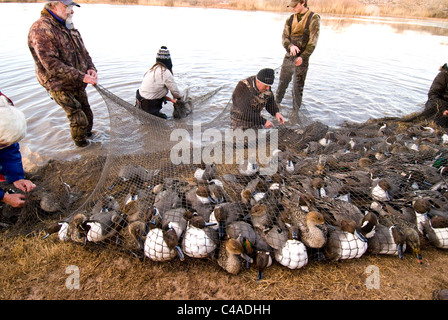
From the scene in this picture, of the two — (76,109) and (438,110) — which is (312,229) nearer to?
(76,109)

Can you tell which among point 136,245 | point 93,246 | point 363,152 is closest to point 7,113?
point 93,246

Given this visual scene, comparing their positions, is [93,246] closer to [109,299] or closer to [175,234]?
[109,299]

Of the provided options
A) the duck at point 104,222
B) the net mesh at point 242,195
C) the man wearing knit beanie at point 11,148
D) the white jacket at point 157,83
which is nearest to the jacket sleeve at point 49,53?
the net mesh at point 242,195

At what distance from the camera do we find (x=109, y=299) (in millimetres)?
2584

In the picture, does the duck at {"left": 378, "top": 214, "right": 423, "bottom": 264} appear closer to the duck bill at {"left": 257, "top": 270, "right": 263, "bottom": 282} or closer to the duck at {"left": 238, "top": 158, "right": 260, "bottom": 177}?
the duck bill at {"left": 257, "top": 270, "right": 263, "bottom": 282}

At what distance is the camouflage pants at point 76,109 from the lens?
480 cm

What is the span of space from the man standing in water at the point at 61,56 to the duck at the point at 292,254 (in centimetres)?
414

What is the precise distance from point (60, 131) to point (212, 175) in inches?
186

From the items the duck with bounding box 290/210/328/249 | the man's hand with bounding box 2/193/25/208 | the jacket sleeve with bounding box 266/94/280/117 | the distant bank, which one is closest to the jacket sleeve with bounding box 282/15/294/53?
the jacket sleeve with bounding box 266/94/280/117

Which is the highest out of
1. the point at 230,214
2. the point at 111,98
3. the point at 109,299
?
the point at 111,98

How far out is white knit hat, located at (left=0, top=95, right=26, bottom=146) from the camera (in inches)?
108

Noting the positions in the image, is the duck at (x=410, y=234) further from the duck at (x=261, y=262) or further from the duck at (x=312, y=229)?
the duck at (x=261, y=262)

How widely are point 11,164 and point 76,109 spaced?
185cm

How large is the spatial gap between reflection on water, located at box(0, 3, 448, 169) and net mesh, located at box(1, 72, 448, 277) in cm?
179
